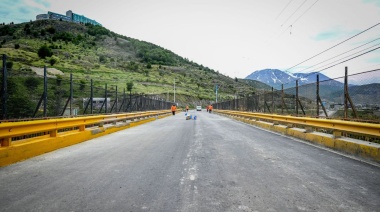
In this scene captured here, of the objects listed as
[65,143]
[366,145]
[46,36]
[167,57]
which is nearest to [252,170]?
[366,145]

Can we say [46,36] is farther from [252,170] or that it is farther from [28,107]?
[252,170]

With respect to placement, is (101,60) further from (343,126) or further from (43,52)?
(343,126)

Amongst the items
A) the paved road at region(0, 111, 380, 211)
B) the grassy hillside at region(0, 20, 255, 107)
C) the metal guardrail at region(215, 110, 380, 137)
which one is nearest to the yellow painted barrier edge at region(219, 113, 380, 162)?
the metal guardrail at region(215, 110, 380, 137)

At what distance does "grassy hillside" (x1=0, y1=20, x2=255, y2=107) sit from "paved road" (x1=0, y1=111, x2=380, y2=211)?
241 feet

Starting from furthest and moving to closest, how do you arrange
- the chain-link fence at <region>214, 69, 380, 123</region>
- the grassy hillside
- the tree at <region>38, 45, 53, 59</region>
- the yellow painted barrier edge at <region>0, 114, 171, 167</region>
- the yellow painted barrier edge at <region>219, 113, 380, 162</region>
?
the grassy hillside → the tree at <region>38, 45, 53, 59</region> → the chain-link fence at <region>214, 69, 380, 123</region> → the yellow painted barrier edge at <region>219, 113, 380, 162</region> → the yellow painted barrier edge at <region>0, 114, 171, 167</region>

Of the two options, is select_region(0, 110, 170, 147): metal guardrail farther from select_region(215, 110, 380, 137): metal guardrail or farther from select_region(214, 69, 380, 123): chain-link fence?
select_region(214, 69, 380, 123): chain-link fence

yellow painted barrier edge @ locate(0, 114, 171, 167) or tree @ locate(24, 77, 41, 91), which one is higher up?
tree @ locate(24, 77, 41, 91)

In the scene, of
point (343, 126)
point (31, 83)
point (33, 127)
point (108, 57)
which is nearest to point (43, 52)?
point (108, 57)

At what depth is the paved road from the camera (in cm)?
313

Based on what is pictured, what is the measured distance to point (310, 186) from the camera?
3.91 meters

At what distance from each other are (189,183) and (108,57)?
135108 millimetres

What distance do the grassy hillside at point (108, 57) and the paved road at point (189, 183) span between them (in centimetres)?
7340

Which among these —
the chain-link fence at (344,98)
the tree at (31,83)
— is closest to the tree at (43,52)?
the tree at (31,83)

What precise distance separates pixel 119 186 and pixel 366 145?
6.08 meters
